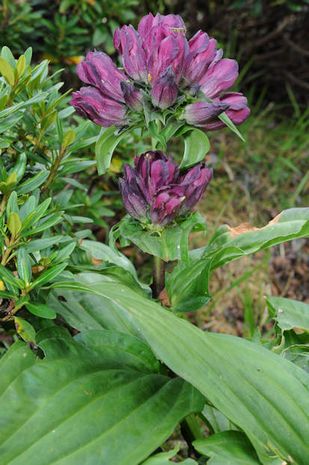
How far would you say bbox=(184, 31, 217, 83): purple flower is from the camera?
4.77 ft

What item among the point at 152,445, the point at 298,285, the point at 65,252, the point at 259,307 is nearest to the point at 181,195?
the point at 65,252

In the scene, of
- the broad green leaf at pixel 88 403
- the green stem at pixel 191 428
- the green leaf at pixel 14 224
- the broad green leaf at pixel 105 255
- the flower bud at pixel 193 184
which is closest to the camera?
the broad green leaf at pixel 88 403

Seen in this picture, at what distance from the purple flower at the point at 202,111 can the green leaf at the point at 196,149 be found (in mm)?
52

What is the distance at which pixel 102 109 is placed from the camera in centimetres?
147

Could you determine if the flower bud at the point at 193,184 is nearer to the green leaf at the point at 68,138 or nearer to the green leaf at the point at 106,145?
the green leaf at the point at 106,145

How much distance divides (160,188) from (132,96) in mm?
183

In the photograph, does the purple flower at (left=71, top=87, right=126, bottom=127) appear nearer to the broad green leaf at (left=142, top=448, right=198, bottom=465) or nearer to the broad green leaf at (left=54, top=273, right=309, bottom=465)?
the broad green leaf at (left=54, top=273, right=309, bottom=465)

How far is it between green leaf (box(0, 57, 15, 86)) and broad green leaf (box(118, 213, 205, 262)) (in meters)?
0.36

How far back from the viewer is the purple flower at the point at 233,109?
147 cm

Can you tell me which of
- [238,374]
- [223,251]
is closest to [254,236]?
[223,251]

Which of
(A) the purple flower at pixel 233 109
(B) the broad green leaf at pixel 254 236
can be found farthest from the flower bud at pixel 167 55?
(B) the broad green leaf at pixel 254 236

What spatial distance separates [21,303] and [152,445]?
1.19ft

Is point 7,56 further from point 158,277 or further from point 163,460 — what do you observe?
point 163,460

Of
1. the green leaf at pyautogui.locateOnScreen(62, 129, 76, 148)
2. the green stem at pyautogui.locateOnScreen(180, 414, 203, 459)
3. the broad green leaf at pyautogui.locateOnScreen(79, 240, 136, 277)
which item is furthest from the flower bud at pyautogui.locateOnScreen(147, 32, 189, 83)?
the green stem at pyautogui.locateOnScreen(180, 414, 203, 459)
